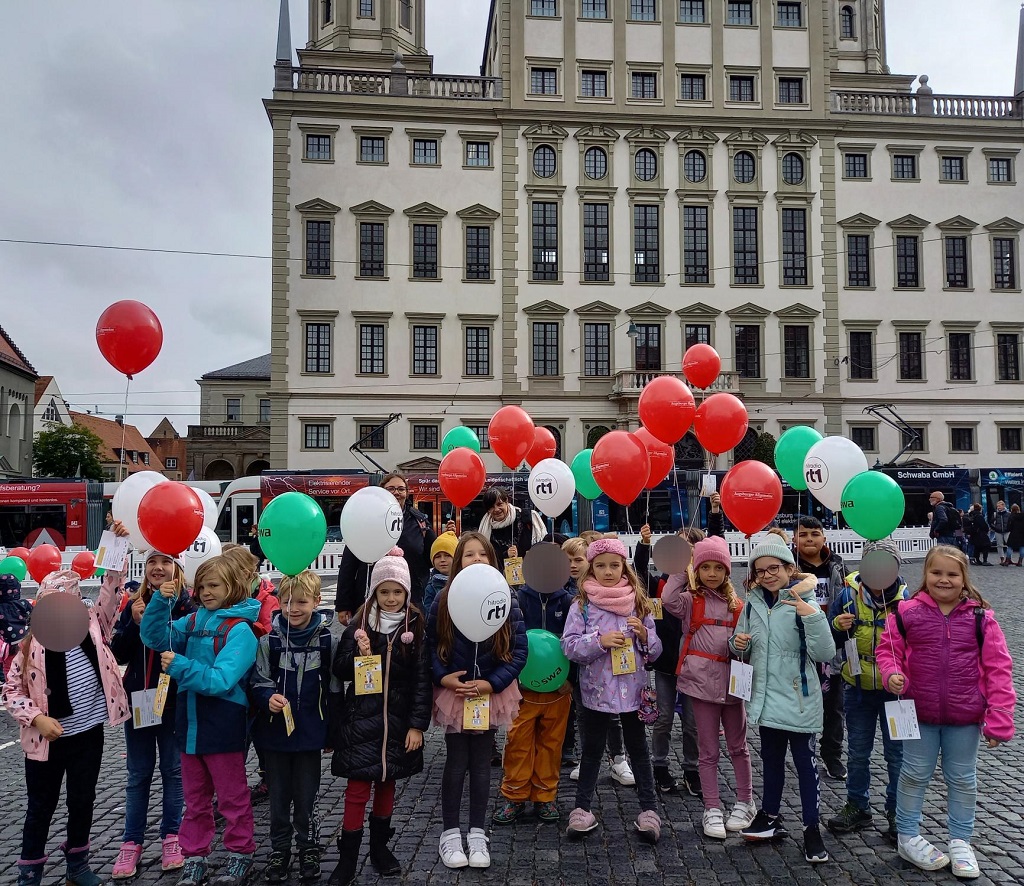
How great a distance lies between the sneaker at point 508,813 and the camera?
4.92 meters

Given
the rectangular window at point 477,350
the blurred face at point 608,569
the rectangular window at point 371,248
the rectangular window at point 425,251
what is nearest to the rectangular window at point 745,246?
the rectangular window at point 477,350

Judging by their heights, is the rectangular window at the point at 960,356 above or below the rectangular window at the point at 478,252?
below

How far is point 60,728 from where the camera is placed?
13.1 ft

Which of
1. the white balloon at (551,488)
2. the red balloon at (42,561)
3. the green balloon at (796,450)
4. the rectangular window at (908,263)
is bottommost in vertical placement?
the red balloon at (42,561)

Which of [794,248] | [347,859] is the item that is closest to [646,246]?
[794,248]

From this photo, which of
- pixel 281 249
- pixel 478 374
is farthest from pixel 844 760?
pixel 281 249

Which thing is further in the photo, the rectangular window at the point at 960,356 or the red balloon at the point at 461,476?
the rectangular window at the point at 960,356

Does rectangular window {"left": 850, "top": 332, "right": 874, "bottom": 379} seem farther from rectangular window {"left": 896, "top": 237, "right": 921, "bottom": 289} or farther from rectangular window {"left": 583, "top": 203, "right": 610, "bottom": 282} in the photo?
rectangular window {"left": 583, "top": 203, "right": 610, "bottom": 282}

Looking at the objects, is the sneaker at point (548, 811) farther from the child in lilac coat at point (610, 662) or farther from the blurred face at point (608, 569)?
the blurred face at point (608, 569)

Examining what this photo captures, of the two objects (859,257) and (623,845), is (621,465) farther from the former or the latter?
(859,257)

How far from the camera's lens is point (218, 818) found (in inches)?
197

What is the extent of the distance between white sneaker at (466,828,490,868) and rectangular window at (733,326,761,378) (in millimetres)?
31066

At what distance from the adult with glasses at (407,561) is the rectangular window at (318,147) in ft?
93.5

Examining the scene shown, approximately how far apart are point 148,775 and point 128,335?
10.8 feet
